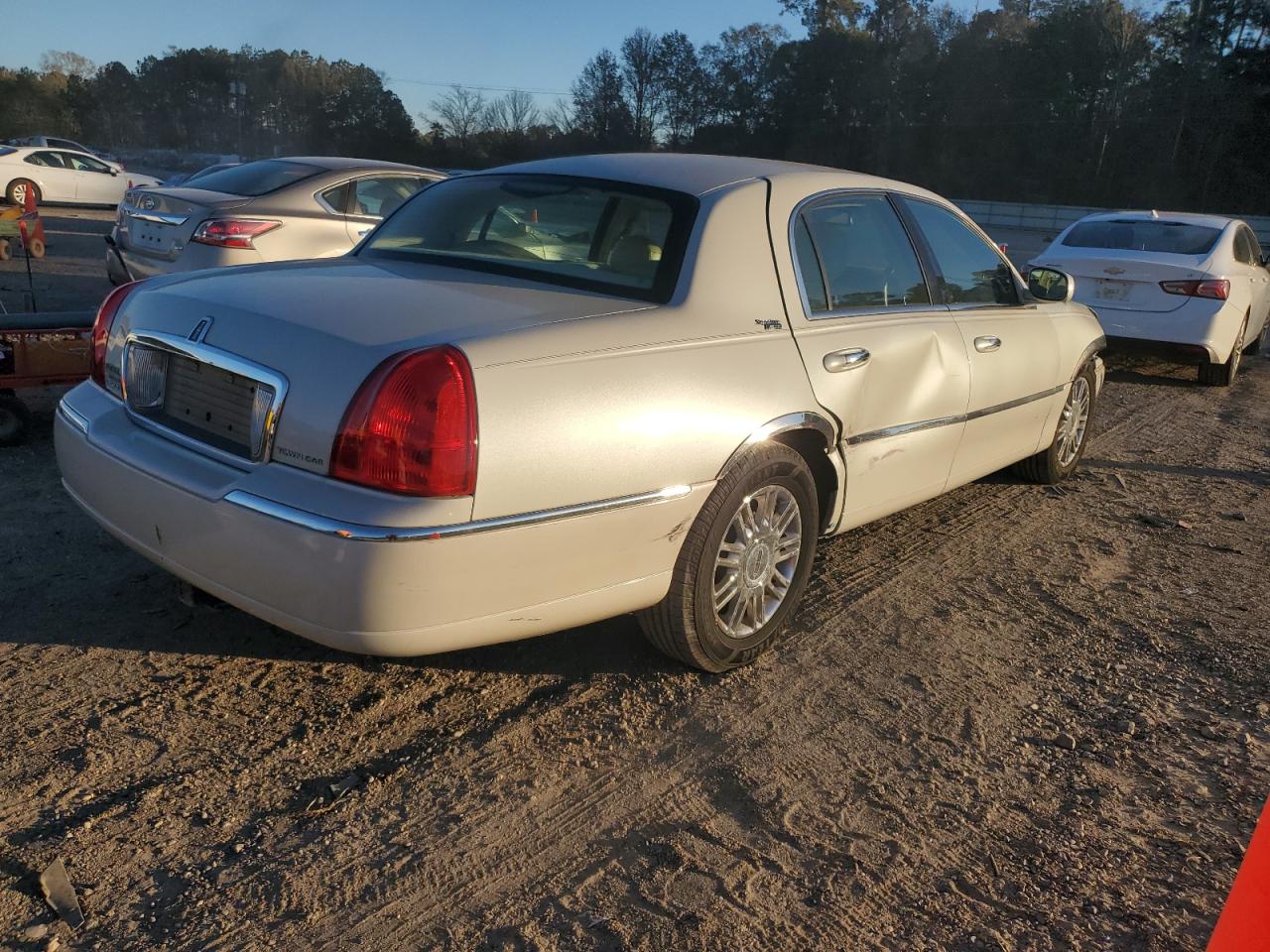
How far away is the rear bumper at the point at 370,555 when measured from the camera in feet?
8.41

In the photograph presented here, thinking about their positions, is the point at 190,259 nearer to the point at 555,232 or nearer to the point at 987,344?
the point at 555,232

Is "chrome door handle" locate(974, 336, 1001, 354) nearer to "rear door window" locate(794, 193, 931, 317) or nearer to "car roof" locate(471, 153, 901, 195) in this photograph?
"rear door window" locate(794, 193, 931, 317)

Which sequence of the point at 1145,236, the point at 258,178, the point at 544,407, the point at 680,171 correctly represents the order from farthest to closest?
the point at 1145,236 → the point at 258,178 → the point at 680,171 → the point at 544,407

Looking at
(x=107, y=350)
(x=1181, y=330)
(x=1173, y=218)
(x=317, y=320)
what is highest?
(x=1173, y=218)

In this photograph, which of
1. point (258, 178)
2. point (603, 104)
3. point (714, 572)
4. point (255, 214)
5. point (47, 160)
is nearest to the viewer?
point (714, 572)

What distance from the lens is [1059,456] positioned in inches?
233

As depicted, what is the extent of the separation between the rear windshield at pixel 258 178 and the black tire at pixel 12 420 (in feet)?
11.1

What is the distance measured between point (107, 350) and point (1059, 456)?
484 cm

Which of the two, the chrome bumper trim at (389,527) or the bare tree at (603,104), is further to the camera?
the bare tree at (603,104)

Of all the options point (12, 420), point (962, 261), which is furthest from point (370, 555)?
point (12, 420)

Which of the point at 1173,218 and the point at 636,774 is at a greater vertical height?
the point at 1173,218

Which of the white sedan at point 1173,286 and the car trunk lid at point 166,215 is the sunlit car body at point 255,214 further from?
the white sedan at point 1173,286

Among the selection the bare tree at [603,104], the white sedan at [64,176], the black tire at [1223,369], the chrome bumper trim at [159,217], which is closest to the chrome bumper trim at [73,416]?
the chrome bumper trim at [159,217]

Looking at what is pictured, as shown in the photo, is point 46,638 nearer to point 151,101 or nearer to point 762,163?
point 762,163
